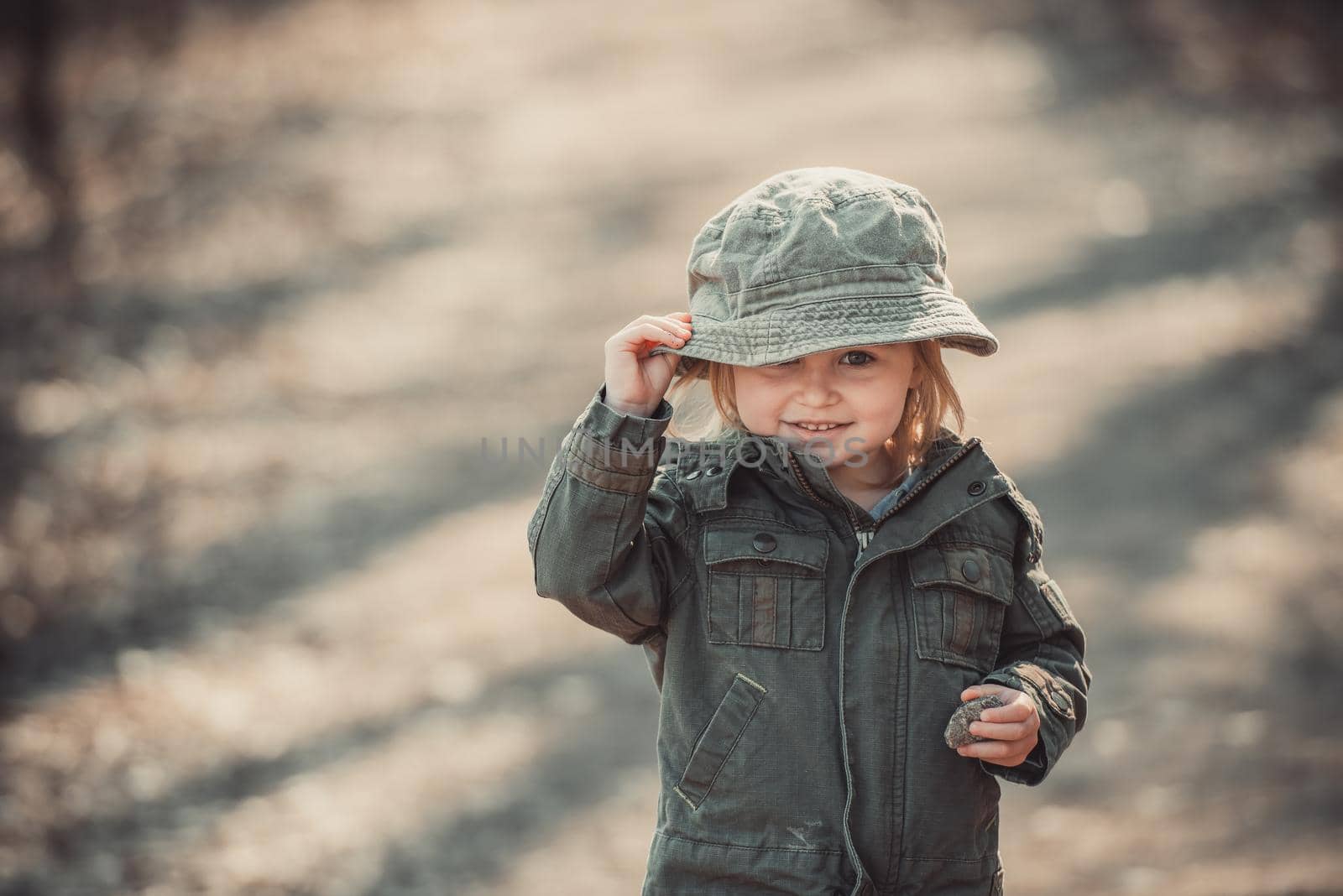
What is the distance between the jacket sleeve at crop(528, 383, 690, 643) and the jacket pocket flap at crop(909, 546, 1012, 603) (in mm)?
349

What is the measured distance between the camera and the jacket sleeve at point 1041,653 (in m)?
1.85

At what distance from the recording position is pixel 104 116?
7.55m

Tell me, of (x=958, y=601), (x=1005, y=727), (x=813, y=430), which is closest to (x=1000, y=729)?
(x=1005, y=727)

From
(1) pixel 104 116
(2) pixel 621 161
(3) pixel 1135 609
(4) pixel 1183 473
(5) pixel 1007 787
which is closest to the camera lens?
(5) pixel 1007 787

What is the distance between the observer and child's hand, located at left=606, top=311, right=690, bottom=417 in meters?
1.79

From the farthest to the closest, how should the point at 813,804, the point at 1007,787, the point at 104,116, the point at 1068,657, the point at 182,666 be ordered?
the point at 104,116, the point at 182,666, the point at 1007,787, the point at 1068,657, the point at 813,804

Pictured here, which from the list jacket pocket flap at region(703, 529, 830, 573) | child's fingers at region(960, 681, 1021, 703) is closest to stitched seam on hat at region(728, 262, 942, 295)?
jacket pocket flap at region(703, 529, 830, 573)

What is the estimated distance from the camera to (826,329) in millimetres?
1763

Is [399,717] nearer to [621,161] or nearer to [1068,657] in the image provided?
[1068,657]

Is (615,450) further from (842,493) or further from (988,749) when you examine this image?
(988,749)

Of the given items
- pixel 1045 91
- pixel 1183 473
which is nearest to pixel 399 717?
pixel 1183 473

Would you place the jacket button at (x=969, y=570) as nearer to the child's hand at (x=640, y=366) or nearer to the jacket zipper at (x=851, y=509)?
the jacket zipper at (x=851, y=509)

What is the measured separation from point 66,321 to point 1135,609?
480 cm

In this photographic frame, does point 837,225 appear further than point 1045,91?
No
